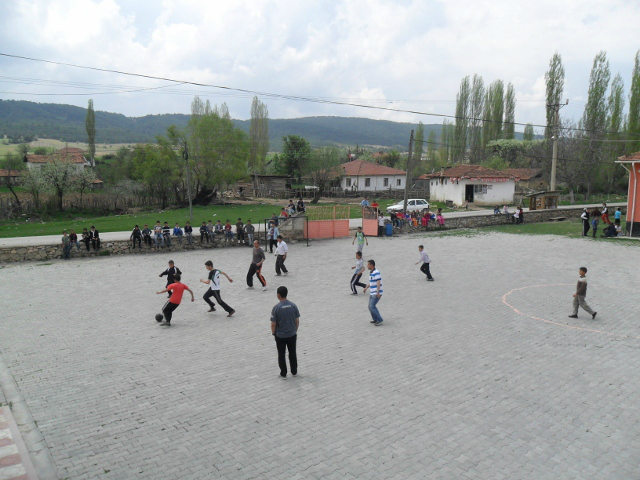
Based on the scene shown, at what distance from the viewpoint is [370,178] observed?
203 ft

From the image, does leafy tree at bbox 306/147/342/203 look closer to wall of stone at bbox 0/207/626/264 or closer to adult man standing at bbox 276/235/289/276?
wall of stone at bbox 0/207/626/264

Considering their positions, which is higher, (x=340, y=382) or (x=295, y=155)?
(x=295, y=155)

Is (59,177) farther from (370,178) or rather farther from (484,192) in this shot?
(484,192)

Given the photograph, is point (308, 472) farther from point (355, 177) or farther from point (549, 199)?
point (355, 177)

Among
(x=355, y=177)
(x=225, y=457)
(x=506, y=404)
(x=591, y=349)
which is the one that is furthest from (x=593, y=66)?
(x=225, y=457)

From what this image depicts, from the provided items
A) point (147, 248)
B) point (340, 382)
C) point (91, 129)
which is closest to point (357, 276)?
point (340, 382)

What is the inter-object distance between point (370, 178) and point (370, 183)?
0.66m

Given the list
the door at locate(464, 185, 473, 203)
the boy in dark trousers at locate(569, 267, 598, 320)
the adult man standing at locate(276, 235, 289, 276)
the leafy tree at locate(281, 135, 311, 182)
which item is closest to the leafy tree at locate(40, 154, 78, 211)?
the leafy tree at locate(281, 135, 311, 182)

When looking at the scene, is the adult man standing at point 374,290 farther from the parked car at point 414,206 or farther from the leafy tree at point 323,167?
the leafy tree at point 323,167

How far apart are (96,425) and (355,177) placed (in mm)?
56186

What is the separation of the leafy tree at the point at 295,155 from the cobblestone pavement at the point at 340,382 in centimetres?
5011

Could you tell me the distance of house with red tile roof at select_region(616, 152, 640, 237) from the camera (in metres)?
25.3

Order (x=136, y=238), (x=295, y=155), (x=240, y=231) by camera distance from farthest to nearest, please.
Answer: (x=295, y=155) < (x=240, y=231) < (x=136, y=238)

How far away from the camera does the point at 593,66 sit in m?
55.2
